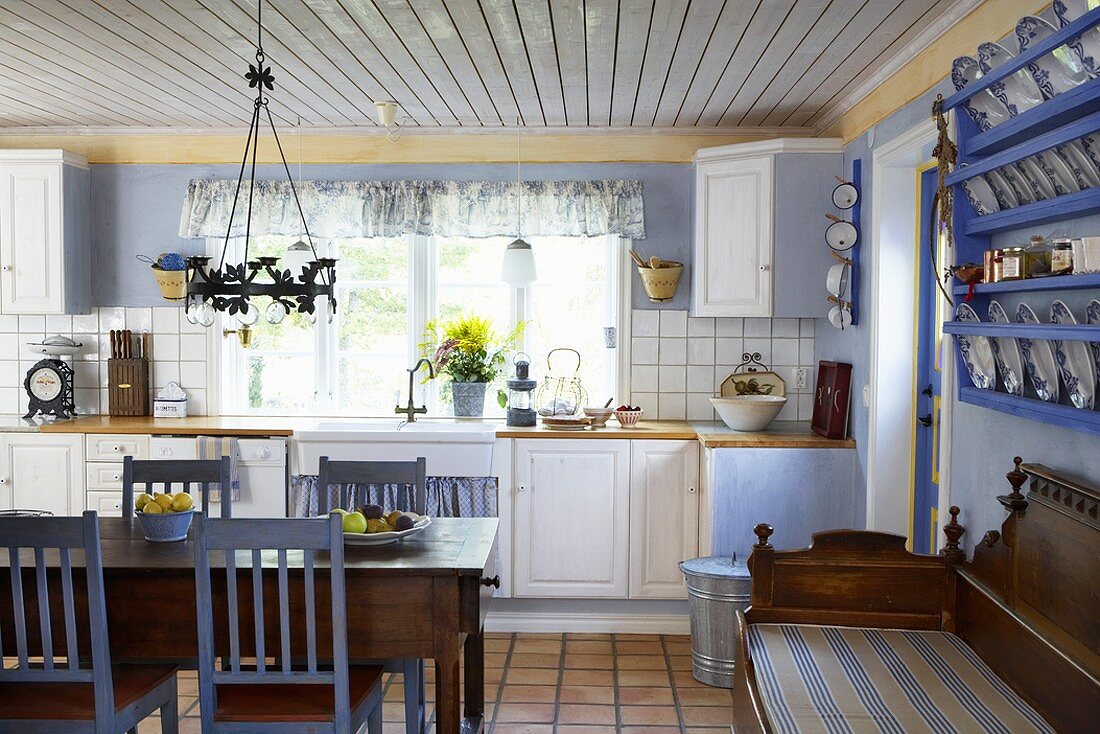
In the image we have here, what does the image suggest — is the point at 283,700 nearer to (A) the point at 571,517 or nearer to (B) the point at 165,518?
(B) the point at 165,518

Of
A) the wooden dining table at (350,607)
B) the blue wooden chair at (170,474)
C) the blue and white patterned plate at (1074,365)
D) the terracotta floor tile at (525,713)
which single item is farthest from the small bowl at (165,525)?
the blue and white patterned plate at (1074,365)

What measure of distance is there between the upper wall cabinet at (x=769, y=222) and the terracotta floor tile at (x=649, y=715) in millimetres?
1892

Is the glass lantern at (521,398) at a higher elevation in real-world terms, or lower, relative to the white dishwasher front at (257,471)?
higher

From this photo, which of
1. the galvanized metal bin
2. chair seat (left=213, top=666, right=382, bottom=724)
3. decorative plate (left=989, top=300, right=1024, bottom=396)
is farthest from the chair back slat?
decorative plate (left=989, top=300, right=1024, bottom=396)

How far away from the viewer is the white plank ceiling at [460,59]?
317 cm

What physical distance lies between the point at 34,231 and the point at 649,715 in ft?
12.5

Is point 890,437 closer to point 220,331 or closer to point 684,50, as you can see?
point 684,50

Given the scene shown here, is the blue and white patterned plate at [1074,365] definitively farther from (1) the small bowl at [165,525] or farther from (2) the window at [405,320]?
(2) the window at [405,320]

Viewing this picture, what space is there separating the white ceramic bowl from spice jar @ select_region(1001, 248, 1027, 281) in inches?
85.3

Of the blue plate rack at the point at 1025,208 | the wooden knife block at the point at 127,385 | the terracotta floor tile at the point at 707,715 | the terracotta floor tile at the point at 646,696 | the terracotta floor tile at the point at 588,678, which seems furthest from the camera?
the wooden knife block at the point at 127,385

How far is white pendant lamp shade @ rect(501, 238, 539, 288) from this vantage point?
4910 millimetres

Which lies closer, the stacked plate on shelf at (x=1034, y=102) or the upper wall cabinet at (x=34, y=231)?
the stacked plate on shelf at (x=1034, y=102)

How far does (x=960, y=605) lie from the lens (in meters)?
2.64

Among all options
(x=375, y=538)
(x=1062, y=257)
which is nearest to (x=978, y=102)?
(x=1062, y=257)
